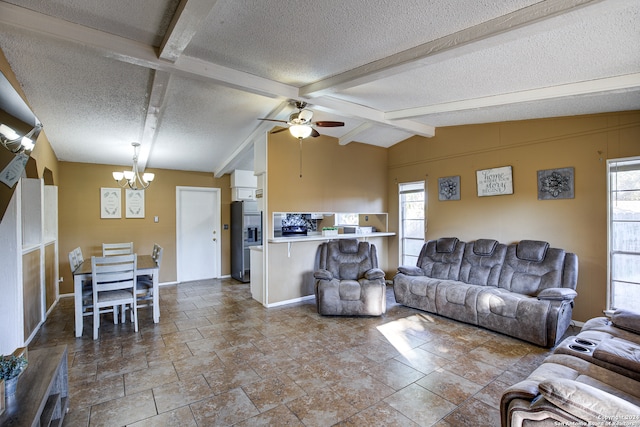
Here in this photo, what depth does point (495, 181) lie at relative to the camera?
15.1 ft

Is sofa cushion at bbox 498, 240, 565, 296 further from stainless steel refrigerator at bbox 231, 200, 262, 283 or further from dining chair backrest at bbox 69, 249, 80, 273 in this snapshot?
dining chair backrest at bbox 69, 249, 80, 273

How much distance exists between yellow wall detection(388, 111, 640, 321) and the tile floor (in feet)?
3.62

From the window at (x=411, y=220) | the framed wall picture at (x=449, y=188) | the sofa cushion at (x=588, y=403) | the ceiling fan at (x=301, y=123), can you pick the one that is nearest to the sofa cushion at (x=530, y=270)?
the framed wall picture at (x=449, y=188)

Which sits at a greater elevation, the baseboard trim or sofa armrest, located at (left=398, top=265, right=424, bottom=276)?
Answer: sofa armrest, located at (left=398, top=265, right=424, bottom=276)

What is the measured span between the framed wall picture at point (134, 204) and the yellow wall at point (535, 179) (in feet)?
18.1

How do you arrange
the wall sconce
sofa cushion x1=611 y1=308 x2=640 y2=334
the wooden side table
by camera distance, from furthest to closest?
sofa cushion x1=611 y1=308 x2=640 y2=334
the wall sconce
the wooden side table

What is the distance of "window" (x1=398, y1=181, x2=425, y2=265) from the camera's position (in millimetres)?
5766

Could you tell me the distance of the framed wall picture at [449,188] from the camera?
5.09 meters

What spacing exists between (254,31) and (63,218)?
211 inches

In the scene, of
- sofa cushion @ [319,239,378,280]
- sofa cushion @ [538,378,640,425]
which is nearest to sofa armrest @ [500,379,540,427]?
sofa cushion @ [538,378,640,425]

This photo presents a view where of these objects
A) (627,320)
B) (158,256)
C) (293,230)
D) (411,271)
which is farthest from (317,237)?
(627,320)

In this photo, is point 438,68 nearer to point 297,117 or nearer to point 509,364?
point 297,117

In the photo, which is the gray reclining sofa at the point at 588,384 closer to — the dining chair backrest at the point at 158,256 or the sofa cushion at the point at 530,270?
the sofa cushion at the point at 530,270

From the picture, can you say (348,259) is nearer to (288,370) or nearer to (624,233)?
(288,370)
